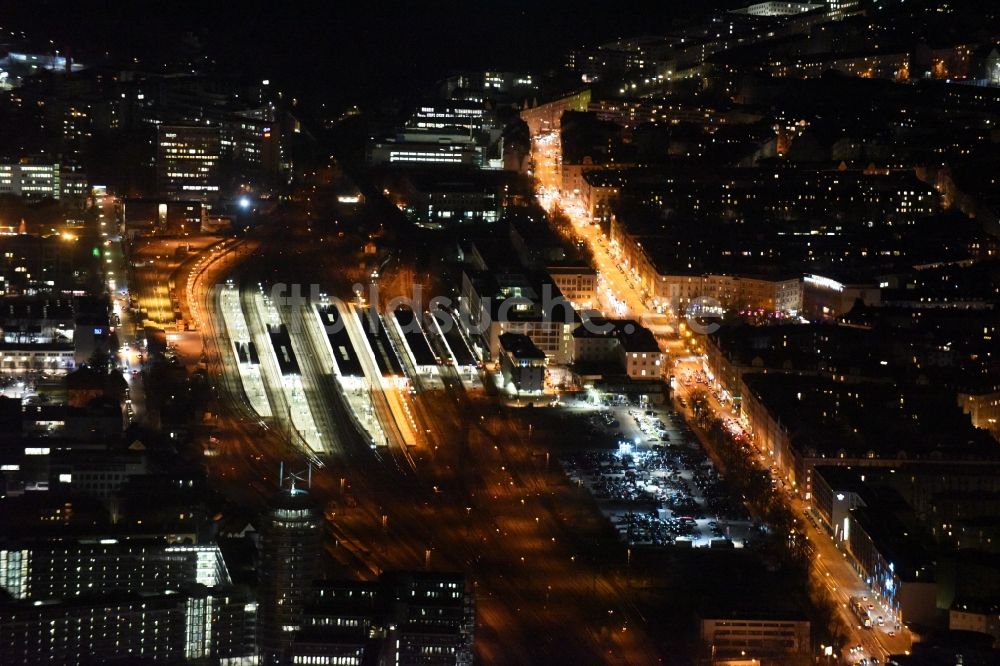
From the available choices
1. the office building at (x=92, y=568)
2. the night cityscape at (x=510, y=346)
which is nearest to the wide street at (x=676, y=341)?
the night cityscape at (x=510, y=346)

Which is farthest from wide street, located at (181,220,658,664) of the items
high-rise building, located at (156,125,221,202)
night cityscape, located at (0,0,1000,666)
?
high-rise building, located at (156,125,221,202)

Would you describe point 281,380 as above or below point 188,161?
below

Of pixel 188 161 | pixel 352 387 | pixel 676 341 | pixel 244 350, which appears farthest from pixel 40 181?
pixel 676 341

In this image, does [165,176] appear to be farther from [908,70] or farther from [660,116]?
[908,70]

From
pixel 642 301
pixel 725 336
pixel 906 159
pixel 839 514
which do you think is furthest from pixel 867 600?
pixel 906 159

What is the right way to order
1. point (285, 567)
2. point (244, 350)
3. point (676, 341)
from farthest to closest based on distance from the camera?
1. point (676, 341)
2. point (244, 350)
3. point (285, 567)

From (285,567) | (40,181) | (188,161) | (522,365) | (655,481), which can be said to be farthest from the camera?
(188,161)

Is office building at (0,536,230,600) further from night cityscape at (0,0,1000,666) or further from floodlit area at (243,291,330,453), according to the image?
floodlit area at (243,291,330,453)

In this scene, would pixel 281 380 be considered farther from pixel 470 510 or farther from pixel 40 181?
pixel 40 181
